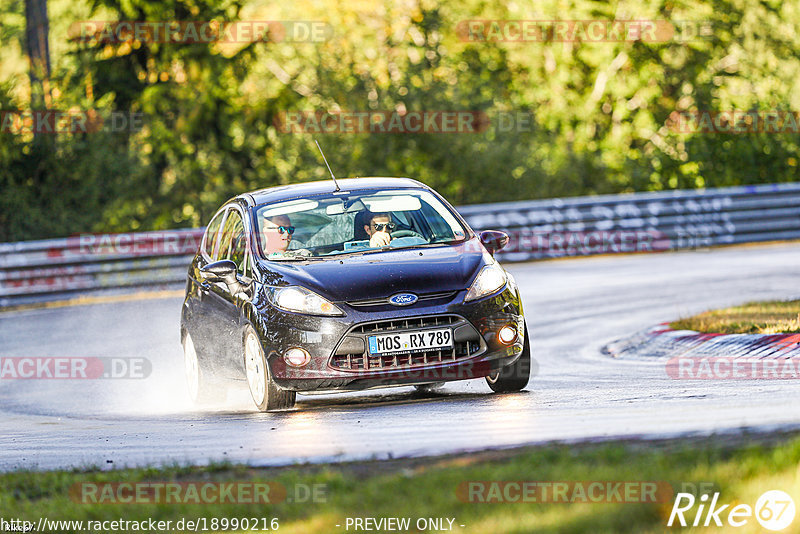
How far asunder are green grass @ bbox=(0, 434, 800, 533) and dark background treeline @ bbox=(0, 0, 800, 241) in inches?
747

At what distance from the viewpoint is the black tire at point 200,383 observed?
11.4 metres

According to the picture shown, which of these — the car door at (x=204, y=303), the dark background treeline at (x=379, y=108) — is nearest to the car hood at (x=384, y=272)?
the car door at (x=204, y=303)

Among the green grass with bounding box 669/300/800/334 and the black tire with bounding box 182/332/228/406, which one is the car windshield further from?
the green grass with bounding box 669/300/800/334

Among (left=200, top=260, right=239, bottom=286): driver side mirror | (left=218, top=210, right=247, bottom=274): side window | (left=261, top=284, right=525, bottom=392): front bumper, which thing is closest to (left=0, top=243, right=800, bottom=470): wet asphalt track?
(left=261, top=284, right=525, bottom=392): front bumper

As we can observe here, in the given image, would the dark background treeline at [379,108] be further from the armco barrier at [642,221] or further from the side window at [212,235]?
the side window at [212,235]

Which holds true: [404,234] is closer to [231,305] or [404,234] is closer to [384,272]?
[384,272]

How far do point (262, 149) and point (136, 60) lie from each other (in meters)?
3.85

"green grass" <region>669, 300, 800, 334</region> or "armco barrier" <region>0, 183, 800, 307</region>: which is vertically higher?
"green grass" <region>669, 300, 800, 334</region>

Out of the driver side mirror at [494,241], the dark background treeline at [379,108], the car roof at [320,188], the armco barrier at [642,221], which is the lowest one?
the armco barrier at [642,221]

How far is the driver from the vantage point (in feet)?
34.1

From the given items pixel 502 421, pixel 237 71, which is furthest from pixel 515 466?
pixel 237 71

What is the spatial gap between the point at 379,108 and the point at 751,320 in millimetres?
17727

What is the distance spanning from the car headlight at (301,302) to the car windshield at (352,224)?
59 cm

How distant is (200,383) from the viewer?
37.8 feet
